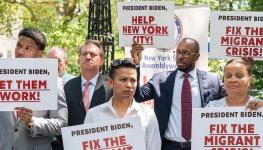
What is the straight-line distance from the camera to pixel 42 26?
1950cm

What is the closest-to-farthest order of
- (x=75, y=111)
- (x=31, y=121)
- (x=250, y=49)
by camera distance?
(x=31, y=121)
(x=75, y=111)
(x=250, y=49)

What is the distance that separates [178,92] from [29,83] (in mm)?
1640

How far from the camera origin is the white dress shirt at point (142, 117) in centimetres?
553

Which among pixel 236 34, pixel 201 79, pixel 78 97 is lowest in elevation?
pixel 78 97

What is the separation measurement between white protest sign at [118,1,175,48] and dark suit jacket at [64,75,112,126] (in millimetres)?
601

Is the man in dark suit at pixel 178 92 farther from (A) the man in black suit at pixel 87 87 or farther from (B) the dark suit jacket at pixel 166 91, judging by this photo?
(A) the man in black suit at pixel 87 87

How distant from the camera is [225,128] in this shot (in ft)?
18.1

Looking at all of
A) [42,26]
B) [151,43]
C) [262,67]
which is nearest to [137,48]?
[151,43]

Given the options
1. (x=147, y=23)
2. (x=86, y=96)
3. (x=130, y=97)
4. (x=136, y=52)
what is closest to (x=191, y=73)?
(x=136, y=52)

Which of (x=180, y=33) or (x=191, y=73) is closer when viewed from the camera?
(x=191, y=73)

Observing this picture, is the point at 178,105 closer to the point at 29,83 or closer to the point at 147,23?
the point at 147,23

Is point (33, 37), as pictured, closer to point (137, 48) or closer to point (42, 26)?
point (137, 48)

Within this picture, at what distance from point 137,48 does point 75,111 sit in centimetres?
90

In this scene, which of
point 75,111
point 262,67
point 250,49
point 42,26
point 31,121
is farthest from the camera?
point 42,26
